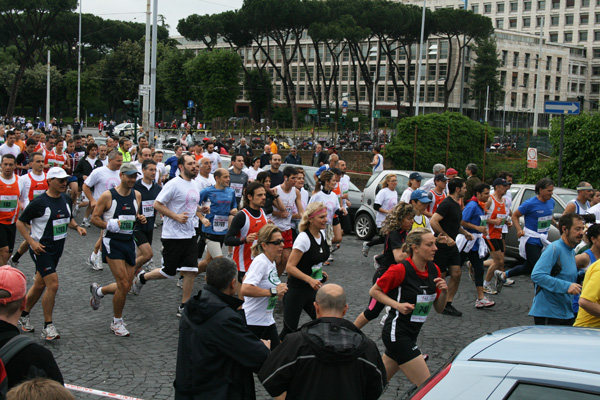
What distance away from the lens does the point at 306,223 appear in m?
6.20

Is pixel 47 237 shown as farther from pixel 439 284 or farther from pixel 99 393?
pixel 439 284

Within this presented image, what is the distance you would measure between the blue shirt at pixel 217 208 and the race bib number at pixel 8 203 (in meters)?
2.46

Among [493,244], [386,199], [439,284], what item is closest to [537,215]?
[493,244]

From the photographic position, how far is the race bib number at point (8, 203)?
8.54 m

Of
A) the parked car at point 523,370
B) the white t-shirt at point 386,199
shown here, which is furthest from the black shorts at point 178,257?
the parked car at point 523,370

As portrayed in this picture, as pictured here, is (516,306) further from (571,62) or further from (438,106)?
(571,62)

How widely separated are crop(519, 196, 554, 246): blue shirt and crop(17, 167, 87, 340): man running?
600 cm

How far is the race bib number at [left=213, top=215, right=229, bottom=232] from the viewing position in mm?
8844

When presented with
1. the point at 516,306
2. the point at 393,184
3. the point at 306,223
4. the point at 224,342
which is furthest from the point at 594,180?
the point at 224,342

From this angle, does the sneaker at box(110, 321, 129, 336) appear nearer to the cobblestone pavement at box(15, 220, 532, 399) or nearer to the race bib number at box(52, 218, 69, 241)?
the cobblestone pavement at box(15, 220, 532, 399)

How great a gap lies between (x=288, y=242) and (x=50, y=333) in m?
3.36

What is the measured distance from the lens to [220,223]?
8.88 m

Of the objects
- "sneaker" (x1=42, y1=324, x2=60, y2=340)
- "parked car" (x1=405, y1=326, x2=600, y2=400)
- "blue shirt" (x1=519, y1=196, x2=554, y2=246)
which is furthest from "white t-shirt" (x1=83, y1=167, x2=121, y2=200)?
"parked car" (x1=405, y1=326, x2=600, y2=400)

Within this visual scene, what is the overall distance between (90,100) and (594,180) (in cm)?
6864
